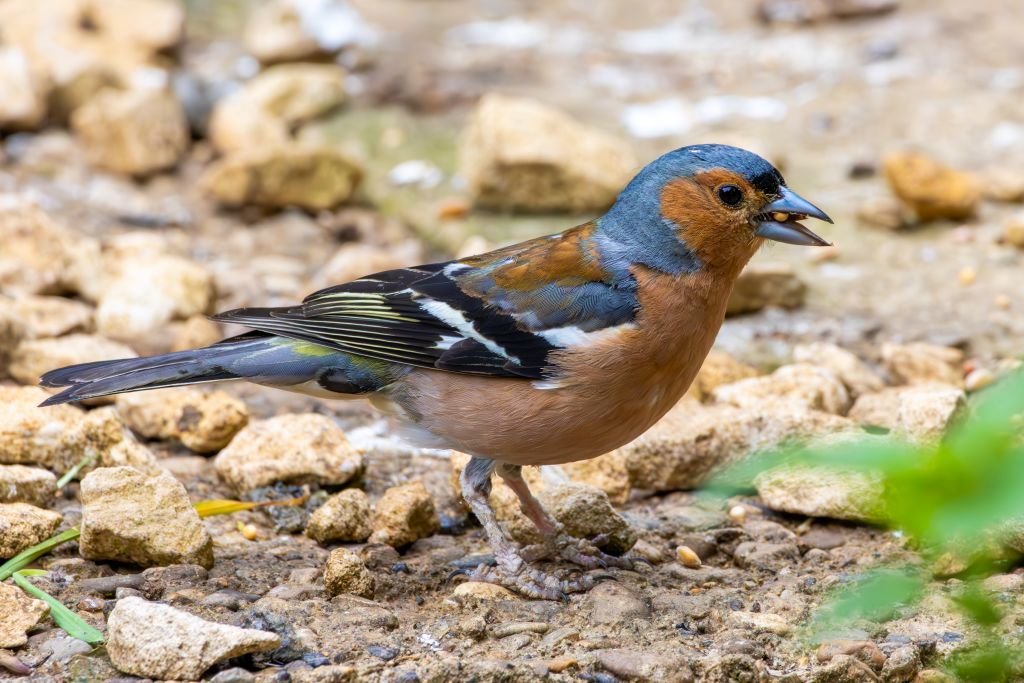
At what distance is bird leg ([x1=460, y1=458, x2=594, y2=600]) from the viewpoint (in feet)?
11.6

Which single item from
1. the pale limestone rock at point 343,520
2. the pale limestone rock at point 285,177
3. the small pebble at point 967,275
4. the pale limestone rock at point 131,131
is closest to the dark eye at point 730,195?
the pale limestone rock at point 343,520

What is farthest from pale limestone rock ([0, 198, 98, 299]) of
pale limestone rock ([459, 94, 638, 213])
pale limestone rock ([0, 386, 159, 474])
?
pale limestone rock ([459, 94, 638, 213])

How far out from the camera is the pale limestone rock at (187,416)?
4352 mm

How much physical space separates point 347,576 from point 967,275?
150 inches

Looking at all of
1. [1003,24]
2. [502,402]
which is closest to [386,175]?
[502,402]

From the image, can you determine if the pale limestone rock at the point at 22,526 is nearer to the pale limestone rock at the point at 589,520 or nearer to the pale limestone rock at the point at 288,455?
the pale limestone rock at the point at 288,455

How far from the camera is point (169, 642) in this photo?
273 centimetres

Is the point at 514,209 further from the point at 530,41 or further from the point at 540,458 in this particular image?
the point at 540,458

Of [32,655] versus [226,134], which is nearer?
[32,655]

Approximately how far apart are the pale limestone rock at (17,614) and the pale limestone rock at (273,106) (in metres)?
4.51

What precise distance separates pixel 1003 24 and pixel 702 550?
19.0ft

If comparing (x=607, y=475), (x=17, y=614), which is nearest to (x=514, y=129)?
(x=607, y=475)

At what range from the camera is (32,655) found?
2910 mm

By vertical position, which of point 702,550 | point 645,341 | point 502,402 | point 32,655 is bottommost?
point 702,550
